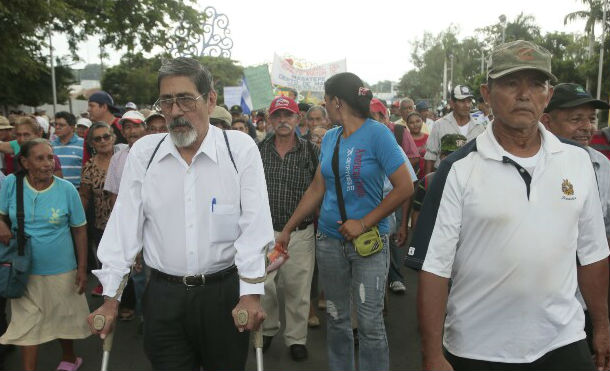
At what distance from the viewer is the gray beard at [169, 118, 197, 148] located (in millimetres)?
2562

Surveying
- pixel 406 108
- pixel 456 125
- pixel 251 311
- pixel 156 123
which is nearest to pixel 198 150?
pixel 251 311

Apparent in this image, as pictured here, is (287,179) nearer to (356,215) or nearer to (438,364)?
(356,215)

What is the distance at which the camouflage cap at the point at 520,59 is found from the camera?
2.19 m

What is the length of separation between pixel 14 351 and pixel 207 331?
10.3 feet

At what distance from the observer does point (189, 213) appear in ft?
8.36

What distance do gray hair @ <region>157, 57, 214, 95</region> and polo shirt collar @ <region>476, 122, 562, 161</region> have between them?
53.4 inches

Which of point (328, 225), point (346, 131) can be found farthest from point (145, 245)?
point (346, 131)

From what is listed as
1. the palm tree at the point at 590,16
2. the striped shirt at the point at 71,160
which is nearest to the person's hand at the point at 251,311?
the striped shirt at the point at 71,160

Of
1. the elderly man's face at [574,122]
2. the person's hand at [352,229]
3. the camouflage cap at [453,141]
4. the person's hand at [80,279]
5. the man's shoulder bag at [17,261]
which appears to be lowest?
the person's hand at [80,279]

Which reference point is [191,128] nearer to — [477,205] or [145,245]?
[145,245]

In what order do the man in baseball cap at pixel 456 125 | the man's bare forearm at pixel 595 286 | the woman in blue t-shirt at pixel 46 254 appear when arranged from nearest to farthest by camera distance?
the man's bare forearm at pixel 595 286, the woman in blue t-shirt at pixel 46 254, the man in baseball cap at pixel 456 125

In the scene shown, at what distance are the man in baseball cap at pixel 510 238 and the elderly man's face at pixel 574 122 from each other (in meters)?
0.99

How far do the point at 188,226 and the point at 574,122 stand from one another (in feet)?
7.64

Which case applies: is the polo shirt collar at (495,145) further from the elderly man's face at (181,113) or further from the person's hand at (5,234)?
the person's hand at (5,234)
